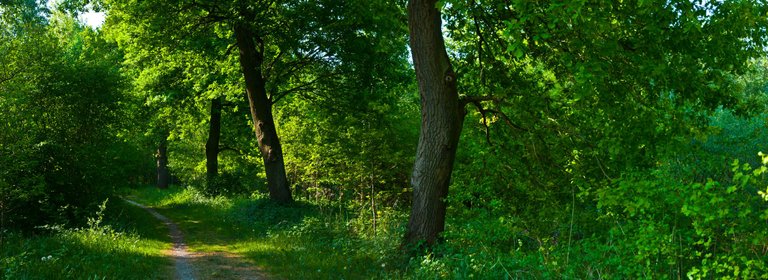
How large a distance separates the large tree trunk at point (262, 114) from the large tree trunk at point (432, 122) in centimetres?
950

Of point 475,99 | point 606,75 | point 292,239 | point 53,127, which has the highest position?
point 53,127

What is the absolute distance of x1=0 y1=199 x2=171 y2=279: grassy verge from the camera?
830 centimetres

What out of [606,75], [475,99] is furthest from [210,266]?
[606,75]

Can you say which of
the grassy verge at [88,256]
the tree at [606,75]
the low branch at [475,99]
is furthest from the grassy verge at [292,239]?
the low branch at [475,99]

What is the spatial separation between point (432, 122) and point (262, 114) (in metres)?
10.0

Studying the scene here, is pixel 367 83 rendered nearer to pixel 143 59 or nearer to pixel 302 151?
pixel 302 151

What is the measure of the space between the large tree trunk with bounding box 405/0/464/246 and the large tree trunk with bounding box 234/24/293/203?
950 cm

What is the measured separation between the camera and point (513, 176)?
946 centimetres

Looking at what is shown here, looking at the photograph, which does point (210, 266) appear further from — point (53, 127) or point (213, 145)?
point (213, 145)

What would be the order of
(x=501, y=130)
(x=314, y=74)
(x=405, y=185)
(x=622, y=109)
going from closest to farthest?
(x=622, y=109) < (x=501, y=130) < (x=405, y=185) < (x=314, y=74)

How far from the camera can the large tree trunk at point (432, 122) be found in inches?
364

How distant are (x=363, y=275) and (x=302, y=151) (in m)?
9.21

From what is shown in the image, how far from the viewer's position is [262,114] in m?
18.2

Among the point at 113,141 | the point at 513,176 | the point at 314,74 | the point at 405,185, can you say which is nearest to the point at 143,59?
the point at 113,141
